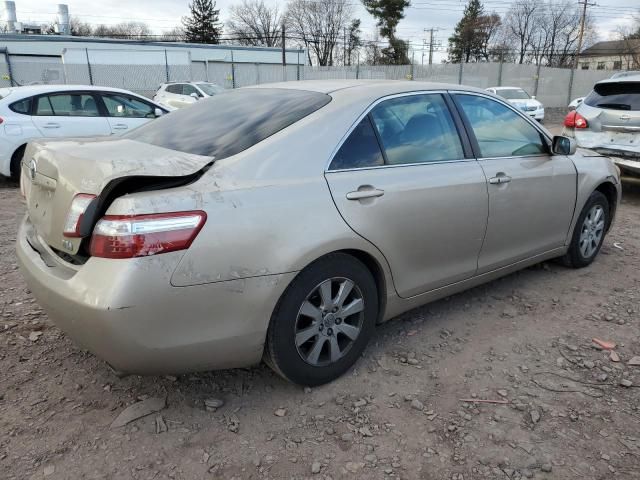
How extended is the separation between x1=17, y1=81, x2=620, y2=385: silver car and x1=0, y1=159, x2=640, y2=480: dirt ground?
1.01ft

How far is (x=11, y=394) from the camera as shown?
2.66m

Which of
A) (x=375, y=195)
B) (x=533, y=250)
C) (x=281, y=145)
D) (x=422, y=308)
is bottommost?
(x=422, y=308)

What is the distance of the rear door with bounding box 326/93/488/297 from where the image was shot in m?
2.68

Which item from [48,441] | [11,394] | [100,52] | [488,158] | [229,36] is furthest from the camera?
[229,36]

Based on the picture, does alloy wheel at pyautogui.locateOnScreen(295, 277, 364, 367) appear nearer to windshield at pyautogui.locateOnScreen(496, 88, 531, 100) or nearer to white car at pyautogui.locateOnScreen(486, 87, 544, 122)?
white car at pyautogui.locateOnScreen(486, 87, 544, 122)

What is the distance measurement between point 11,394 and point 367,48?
190ft

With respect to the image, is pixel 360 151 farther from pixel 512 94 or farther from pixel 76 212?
pixel 512 94

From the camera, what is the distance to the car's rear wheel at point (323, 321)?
2.44m

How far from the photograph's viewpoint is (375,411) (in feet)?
8.43

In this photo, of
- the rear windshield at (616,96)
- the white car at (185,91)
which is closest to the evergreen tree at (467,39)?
the white car at (185,91)

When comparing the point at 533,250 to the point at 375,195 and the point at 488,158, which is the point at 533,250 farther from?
the point at 375,195

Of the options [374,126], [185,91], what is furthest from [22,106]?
[185,91]

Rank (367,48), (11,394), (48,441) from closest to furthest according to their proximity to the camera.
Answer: (48,441) < (11,394) < (367,48)

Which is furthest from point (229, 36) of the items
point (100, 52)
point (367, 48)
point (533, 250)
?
point (533, 250)
